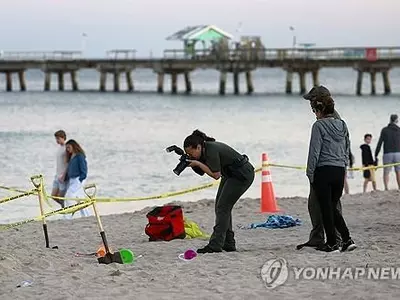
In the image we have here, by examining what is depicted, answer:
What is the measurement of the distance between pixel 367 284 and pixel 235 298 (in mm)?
1012

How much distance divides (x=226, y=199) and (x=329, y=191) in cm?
95

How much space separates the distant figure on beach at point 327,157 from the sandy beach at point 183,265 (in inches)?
18.9

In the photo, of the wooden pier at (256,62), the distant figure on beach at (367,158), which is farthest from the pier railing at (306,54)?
the distant figure on beach at (367,158)

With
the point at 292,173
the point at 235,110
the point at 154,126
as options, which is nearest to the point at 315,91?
the point at 292,173

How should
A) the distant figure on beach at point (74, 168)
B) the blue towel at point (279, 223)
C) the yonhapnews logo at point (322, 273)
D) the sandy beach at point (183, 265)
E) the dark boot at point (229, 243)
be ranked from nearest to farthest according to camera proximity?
the sandy beach at point (183, 265) < the yonhapnews logo at point (322, 273) < the dark boot at point (229, 243) < the blue towel at point (279, 223) < the distant figure on beach at point (74, 168)

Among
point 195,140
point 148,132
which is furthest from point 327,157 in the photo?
point 148,132

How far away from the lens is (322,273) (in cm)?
806

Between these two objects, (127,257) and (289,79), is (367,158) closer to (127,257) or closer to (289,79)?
(127,257)

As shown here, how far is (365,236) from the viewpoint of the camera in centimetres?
1074

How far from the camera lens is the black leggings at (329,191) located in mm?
8922

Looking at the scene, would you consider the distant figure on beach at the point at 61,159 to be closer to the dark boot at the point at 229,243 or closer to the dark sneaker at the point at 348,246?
the dark boot at the point at 229,243

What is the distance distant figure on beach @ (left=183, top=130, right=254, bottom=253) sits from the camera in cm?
888

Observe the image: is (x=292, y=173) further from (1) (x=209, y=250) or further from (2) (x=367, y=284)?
(2) (x=367, y=284)

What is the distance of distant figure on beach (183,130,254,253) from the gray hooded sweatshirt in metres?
0.67
